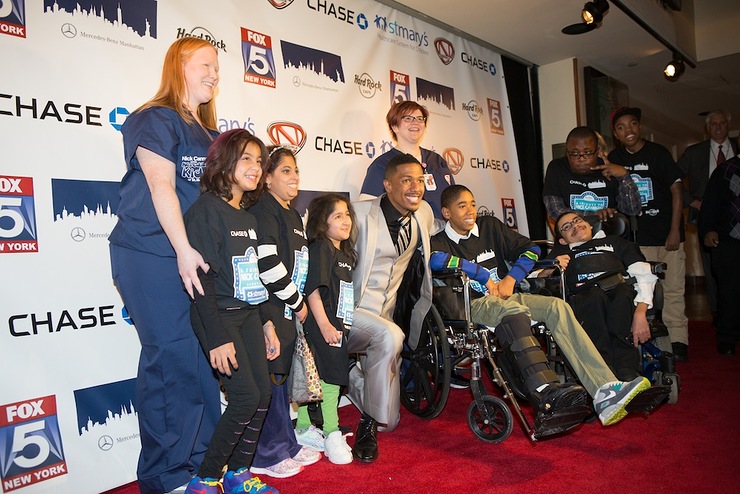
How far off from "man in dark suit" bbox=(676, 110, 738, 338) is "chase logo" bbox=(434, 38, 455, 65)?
2133mm

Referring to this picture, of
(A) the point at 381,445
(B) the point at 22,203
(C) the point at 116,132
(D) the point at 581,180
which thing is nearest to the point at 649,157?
(D) the point at 581,180

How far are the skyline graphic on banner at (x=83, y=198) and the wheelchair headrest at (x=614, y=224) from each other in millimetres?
2617

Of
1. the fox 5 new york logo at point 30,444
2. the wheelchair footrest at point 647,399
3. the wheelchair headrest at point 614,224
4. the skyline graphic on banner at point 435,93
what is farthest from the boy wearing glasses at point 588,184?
the fox 5 new york logo at point 30,444

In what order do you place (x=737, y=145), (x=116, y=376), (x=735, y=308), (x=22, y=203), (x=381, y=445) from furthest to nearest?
(x=737, y=145), (x=735, y=308), (x=381, y=445), (x=116, y=376), (x=22, y=203)

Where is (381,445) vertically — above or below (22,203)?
below

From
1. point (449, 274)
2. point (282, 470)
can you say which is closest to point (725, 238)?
point (449, 274)

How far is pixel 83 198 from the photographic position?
101 inches

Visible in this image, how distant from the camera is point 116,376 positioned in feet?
8.50

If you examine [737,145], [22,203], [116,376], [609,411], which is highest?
[737,145]

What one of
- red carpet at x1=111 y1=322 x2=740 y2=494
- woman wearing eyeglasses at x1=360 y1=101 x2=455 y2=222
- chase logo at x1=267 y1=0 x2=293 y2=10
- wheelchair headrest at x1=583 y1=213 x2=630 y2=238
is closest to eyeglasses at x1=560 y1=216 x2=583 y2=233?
wheelchair headrest at x1=583 y1=213 x2=630 y2=238

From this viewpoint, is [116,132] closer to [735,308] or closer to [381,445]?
[381,445]

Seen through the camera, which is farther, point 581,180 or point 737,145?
point 737,145

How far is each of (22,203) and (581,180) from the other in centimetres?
332

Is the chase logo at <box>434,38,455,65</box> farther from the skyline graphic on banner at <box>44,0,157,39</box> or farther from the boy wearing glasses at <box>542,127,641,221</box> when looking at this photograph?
the skyline graphic on banner at <box>44,0,157,39</box>
